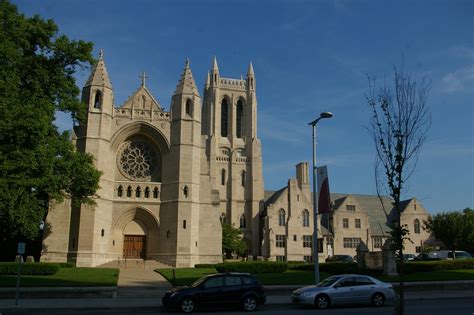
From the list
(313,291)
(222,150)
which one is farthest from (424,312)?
(222,150)

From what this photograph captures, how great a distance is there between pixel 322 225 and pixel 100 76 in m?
39.3

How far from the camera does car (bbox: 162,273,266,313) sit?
1839cm

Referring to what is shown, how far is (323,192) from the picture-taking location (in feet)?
73.4

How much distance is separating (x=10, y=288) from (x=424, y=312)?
698 inches

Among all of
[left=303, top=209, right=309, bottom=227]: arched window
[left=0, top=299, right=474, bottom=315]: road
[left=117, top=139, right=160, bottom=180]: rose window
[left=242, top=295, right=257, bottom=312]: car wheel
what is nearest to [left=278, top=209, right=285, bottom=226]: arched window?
[left=303, top=209, right=309, bottom=227]: arched window

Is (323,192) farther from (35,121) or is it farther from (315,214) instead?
(35,121)

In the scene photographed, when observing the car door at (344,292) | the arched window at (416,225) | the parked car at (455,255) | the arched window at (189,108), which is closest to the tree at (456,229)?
the arched window at (416,225)

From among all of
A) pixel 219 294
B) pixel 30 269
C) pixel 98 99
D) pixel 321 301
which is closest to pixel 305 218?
pixel 98 99

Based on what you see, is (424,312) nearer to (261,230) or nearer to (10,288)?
(10,288)

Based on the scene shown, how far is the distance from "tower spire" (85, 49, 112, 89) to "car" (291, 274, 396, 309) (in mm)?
32084

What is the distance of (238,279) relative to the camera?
63.7ft

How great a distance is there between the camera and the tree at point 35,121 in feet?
88.7

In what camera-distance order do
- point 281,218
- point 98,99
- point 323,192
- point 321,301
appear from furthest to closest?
1. point 281,218
2. point 98,99
3. point 323,192
4. point 321,301

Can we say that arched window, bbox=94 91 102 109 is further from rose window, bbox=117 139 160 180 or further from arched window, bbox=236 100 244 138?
arched window, bbox=236 100 244 138
